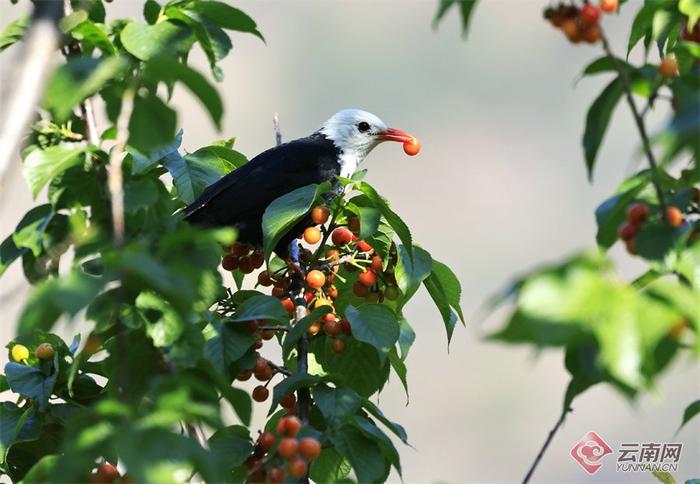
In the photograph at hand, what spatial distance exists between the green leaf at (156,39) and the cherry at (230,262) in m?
1.15

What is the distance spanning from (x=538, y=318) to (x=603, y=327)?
0.11m

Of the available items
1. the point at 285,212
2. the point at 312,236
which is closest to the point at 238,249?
the point at 312,236

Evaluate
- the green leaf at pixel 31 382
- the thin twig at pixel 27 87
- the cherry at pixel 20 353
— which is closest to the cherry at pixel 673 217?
the thin twig at pixel 27 87

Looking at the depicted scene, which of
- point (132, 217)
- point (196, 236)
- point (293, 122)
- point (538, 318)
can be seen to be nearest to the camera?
point (538, 318)

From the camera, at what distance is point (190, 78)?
1907 millimetres

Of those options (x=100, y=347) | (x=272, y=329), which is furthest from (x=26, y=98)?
(x=272, y=329)

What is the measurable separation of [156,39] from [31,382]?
959 millimetres

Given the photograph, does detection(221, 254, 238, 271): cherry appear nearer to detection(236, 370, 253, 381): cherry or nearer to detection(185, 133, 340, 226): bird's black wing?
detection(185, 133, 340, 226): bird's black wing

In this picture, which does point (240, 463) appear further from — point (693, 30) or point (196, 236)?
point (693, 30)

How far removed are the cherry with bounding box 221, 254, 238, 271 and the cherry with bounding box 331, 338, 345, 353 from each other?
92 cm

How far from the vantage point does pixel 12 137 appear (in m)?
1.51

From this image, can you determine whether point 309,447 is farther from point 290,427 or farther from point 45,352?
point 45,352

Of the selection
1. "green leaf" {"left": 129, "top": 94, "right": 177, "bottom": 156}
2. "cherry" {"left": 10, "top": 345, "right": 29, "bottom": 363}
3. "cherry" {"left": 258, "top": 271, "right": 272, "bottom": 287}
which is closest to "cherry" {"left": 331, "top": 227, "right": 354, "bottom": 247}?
"cherry" {"left": 258, "top": 271, "right": 272, "bottom": 287}

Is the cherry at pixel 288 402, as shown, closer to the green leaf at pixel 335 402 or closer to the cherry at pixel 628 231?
the green leaf at pixel 335 402
